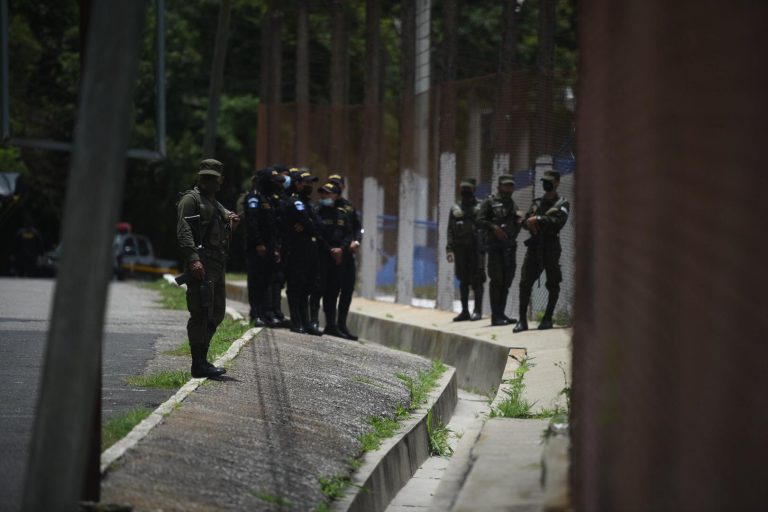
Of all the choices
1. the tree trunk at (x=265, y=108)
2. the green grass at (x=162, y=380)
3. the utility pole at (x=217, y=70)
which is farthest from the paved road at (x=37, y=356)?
the tree trunk at (x=265, y=108)

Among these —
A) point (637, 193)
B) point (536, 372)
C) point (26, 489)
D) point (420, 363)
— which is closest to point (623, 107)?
point (637, 193)

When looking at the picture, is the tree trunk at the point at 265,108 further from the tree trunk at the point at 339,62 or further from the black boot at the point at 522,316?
the black boot at the point at 522,316

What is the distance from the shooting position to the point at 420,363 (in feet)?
50.9

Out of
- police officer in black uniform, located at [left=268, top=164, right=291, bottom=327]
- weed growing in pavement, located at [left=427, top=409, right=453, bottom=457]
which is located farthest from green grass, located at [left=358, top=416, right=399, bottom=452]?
police officer in black uniform, located at [left=268, top=164, right=291, bottom=327]

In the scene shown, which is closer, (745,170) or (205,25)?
(745,170)

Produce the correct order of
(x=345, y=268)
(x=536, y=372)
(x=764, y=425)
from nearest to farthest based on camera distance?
(x=764, y=425), (x=536, y=372), (x=345, y=268)

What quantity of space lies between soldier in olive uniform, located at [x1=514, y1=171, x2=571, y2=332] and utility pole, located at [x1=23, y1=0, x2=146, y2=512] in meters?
11.3

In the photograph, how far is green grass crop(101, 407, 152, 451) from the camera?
26.9ft

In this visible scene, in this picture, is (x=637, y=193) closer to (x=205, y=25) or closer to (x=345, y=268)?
(x=345, y=268)

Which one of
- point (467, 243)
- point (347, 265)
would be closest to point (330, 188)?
point (347, 265)

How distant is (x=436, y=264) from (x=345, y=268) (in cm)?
542

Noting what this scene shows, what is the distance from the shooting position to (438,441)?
12.2 m

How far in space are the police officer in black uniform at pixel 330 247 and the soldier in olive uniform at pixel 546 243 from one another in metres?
2.12

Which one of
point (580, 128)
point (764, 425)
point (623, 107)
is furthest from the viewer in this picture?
point (580, 128)
